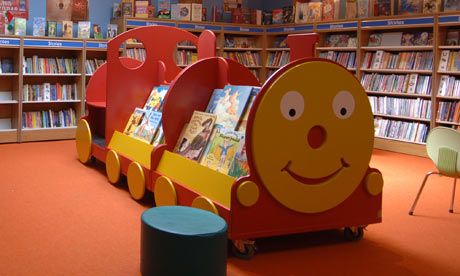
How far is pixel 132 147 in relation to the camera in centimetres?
541

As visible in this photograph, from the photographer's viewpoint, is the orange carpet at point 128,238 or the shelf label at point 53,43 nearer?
the orange carpet at point 128,238

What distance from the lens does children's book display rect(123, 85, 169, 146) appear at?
5293 mm

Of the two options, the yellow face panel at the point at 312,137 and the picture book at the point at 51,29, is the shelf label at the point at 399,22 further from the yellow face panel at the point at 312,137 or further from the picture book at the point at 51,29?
the picture book at the point at 51,29

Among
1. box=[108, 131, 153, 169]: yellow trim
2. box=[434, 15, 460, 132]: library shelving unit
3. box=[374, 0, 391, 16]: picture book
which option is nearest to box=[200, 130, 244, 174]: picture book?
box=[108, 131, 153, 169]: yellow trim

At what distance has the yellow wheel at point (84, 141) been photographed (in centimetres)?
662

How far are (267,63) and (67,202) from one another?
22.5ft

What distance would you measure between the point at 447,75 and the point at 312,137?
4.90 m

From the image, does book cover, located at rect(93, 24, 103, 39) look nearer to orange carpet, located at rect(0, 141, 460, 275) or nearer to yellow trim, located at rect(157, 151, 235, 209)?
orange carpet, located at rect(0, 141, 460, 275)

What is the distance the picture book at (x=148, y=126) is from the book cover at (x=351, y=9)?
485cm

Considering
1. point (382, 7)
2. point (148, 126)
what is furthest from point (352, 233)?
point (382, 7)

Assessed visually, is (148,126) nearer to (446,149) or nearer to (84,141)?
(84,141)

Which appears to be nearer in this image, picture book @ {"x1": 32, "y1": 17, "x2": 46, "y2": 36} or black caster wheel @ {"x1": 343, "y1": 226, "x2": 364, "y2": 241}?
black caster wheel @ {"x1": 343, "y1": 226, "x2": 364, "y2": 241}

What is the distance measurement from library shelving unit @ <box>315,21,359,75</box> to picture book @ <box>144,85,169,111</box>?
400 cm

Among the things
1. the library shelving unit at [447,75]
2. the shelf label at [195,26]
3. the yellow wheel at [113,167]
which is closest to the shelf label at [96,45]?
the shelf label at [195,26]
